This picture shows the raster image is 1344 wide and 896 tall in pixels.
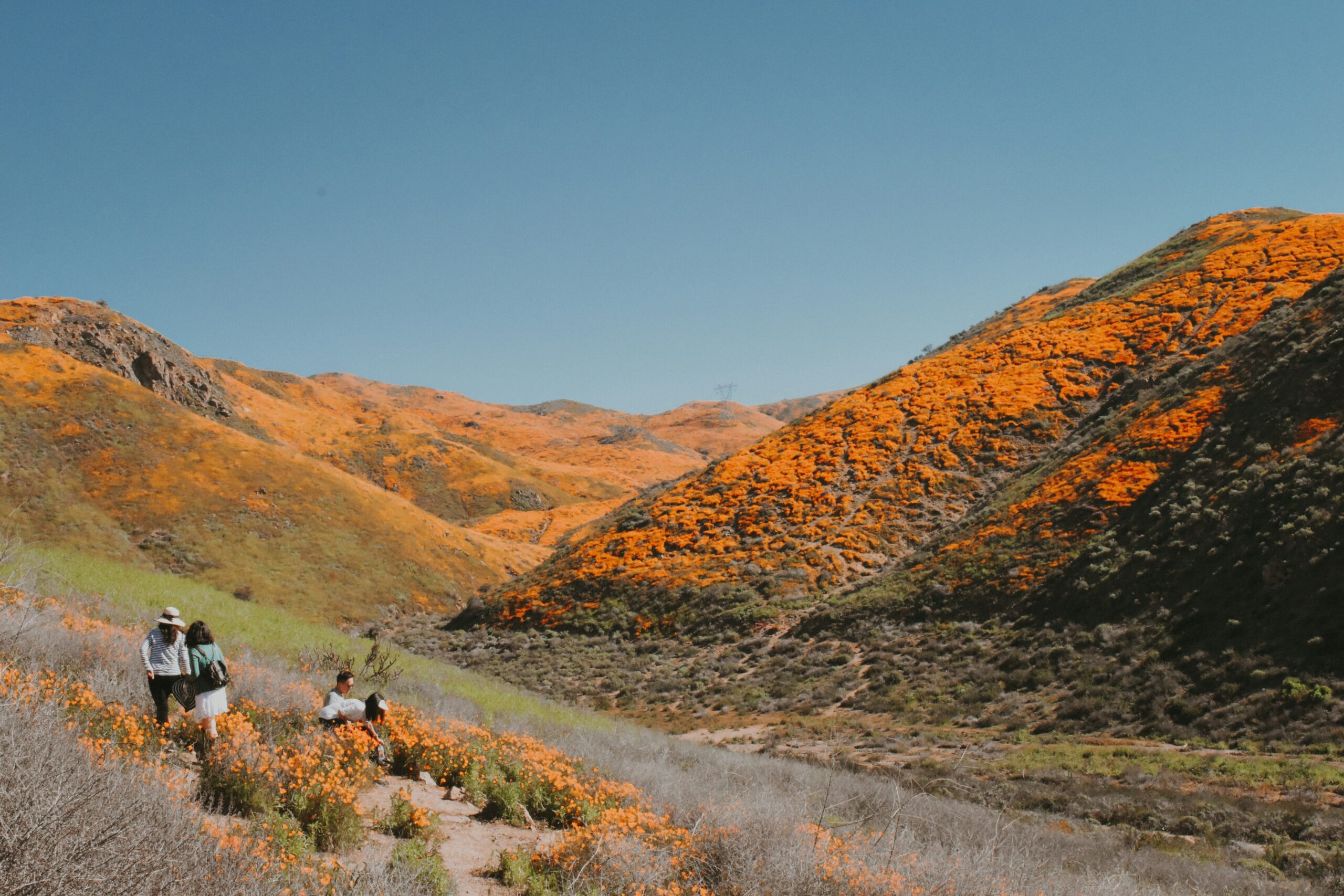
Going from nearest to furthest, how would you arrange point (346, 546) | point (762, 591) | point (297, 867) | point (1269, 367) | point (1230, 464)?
point (297, 867) → point (1230, 464) → point (1269, 367) → point (762, 591) → point (346, 546)

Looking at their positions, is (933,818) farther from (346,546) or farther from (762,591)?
(346,546)

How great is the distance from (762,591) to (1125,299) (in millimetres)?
29394

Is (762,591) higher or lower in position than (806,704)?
higher

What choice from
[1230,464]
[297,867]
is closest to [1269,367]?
[1230,464]

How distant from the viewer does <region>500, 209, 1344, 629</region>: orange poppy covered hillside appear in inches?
1252

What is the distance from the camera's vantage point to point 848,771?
45.8ft

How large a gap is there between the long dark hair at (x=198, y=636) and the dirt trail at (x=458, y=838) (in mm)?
2370

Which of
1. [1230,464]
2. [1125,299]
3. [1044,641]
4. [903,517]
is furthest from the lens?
[1125,299]

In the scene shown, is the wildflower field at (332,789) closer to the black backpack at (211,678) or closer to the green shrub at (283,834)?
the green shrub at (283,834)

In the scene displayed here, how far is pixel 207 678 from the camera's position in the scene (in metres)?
7.30

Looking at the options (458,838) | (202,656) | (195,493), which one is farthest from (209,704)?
(195,493)

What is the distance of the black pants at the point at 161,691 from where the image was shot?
24.3ft

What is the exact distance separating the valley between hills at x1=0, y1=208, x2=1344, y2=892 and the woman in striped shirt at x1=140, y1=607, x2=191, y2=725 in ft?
33.6

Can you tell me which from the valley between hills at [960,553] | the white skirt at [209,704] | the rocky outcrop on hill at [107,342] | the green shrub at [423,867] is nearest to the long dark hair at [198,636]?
the white skirt at [209,704]
